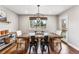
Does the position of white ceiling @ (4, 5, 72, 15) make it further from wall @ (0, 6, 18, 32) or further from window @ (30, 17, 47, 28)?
window @ (30, 17, 47, 28)

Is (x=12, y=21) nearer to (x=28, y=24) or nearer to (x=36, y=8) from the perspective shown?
(x=28, y=24)

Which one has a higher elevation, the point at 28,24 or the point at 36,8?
the point at 36,8

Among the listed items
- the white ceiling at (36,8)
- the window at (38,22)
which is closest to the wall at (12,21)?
the white ceiling at (36,8)

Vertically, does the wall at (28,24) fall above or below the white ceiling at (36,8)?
below

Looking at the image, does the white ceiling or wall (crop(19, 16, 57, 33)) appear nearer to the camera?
the white ceiling

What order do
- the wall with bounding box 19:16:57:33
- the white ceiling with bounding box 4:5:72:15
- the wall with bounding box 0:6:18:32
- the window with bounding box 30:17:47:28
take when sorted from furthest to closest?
the wall with bounding box 19:16:57:33 → the window with bounding box 30:17:47:28 → the wall with bounding box 0:6:18:32 → the white ceiling with bounding box 4:5:72:15

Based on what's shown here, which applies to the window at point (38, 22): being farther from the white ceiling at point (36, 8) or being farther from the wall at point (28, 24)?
the white ceiling at point (36, 8)

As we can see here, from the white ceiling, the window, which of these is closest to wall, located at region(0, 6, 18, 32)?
the white ceiling

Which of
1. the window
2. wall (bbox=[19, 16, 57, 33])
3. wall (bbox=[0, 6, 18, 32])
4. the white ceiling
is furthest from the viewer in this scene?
wall (bbox=[19, 16, 57, 33])

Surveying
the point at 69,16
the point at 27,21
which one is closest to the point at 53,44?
the point at 69,16

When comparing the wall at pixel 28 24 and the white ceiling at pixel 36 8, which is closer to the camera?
the white ceiling at pixel 36 8

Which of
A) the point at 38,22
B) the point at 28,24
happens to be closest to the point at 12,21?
the point at 28,24
